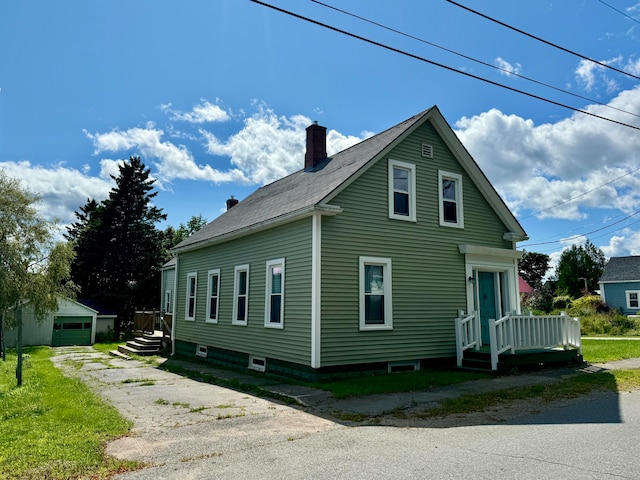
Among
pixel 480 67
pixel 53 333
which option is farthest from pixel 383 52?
pixel 53 333

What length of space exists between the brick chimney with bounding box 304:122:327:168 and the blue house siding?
3614 cm

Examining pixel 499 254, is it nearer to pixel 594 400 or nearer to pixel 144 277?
pixel 594 400

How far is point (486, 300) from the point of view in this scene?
1403 centimetres

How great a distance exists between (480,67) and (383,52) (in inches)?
87.7

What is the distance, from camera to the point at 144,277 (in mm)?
36344

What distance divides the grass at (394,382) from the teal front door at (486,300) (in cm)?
280

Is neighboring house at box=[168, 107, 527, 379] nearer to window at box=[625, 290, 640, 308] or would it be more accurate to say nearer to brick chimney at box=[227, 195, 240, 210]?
brick chimney at box=[227, 195, 240, 210]

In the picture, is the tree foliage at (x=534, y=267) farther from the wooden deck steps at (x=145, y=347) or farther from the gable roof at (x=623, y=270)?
the wooden deck steps at (x=145, y=347)

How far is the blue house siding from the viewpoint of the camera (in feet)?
128

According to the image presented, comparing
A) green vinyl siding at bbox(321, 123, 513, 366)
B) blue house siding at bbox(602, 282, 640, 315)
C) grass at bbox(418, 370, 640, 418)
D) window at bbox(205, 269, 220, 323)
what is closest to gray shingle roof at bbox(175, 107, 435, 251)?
green vinyl siding at bbox(321, 123, 513, 366)

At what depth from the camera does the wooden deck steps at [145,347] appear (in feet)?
61.3

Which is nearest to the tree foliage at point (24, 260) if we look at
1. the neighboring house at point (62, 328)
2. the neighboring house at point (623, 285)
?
the neighboring house at point (62, 328)

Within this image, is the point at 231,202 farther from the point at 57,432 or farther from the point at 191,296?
the point at 57,432

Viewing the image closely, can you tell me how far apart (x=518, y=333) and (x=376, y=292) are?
3.93 m
